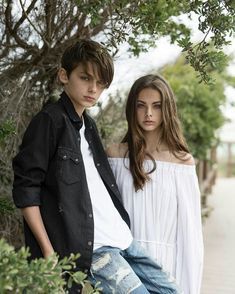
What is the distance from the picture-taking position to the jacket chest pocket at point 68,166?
209 cm

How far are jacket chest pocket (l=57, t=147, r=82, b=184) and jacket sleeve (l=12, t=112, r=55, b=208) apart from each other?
0.16ft

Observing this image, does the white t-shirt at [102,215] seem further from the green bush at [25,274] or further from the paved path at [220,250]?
the paved path at [220,250]

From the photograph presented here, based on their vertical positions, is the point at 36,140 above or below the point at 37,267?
above

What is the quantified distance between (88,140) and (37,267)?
3.33 ft

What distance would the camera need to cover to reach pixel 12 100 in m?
3.10

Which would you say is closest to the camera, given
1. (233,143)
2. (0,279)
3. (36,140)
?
(0,279)

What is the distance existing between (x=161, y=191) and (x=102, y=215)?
0.48 metres

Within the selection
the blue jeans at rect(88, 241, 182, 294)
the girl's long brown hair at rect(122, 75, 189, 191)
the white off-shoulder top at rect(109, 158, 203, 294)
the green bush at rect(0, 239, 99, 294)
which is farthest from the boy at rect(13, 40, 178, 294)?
the green bush at rect(0, 239, 99, 294)

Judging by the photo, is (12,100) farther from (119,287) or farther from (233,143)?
(233,143)

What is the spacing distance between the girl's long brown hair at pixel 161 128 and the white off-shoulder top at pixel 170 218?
0.19 ft

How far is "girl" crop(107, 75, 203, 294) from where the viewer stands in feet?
8.54

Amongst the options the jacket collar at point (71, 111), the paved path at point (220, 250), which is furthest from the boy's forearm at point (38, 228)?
the paved path at point (220, 250)

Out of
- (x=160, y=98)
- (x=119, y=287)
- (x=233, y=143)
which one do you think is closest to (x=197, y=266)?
(x=119, y=287)

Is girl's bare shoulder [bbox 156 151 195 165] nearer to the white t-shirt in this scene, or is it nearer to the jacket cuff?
the white t-shirt
